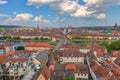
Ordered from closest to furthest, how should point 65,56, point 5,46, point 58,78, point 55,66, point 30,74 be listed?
point 58,78 < point 30,74 < point 55,66 < point 65,56 < point 5,46

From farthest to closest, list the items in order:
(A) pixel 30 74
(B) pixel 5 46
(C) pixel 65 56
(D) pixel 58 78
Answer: (B) pixel 5 46
(C) pixel 65 56
(A) pixel 30 74
(D) pixel 58 78

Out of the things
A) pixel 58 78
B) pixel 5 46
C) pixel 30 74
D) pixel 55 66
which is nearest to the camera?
pixel 58 78

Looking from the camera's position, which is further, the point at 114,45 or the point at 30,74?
the point at 114,45

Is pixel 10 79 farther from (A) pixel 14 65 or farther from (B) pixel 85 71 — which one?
(B) pixel 85 71

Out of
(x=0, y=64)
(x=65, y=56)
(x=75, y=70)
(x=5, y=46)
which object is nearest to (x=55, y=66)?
(x=75, y=70)

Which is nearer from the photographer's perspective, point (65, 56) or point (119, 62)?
point (119, 62)

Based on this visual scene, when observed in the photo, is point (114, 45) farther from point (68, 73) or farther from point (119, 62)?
point (68, 73)

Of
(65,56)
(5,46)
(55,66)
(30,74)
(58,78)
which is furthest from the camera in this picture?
(5,46)

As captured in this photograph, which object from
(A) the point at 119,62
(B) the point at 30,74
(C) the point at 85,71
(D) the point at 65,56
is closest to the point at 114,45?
(D) the point at 65,56

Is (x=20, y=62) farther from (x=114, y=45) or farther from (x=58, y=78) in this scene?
(x=114, y=45)
